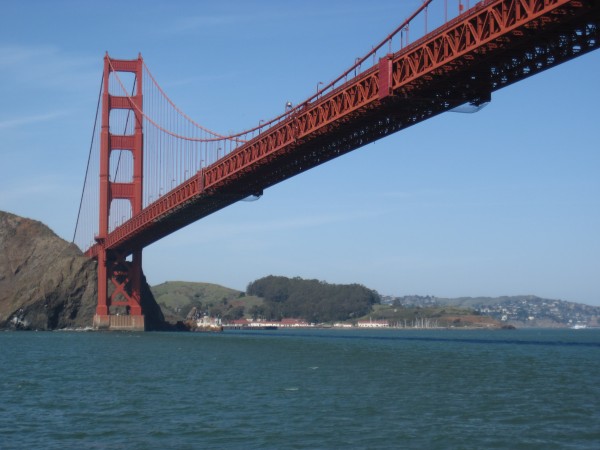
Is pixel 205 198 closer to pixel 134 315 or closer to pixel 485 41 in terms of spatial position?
pixel 134 315

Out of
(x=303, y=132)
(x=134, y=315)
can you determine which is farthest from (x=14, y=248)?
(x=303, y=132)

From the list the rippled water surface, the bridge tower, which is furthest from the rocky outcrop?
the rippled water surface

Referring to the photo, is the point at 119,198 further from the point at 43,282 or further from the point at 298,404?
the point at 298,404

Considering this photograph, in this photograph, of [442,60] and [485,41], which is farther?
[442,60]

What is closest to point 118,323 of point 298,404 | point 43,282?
point 43,282

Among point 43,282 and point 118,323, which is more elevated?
point 43,282
